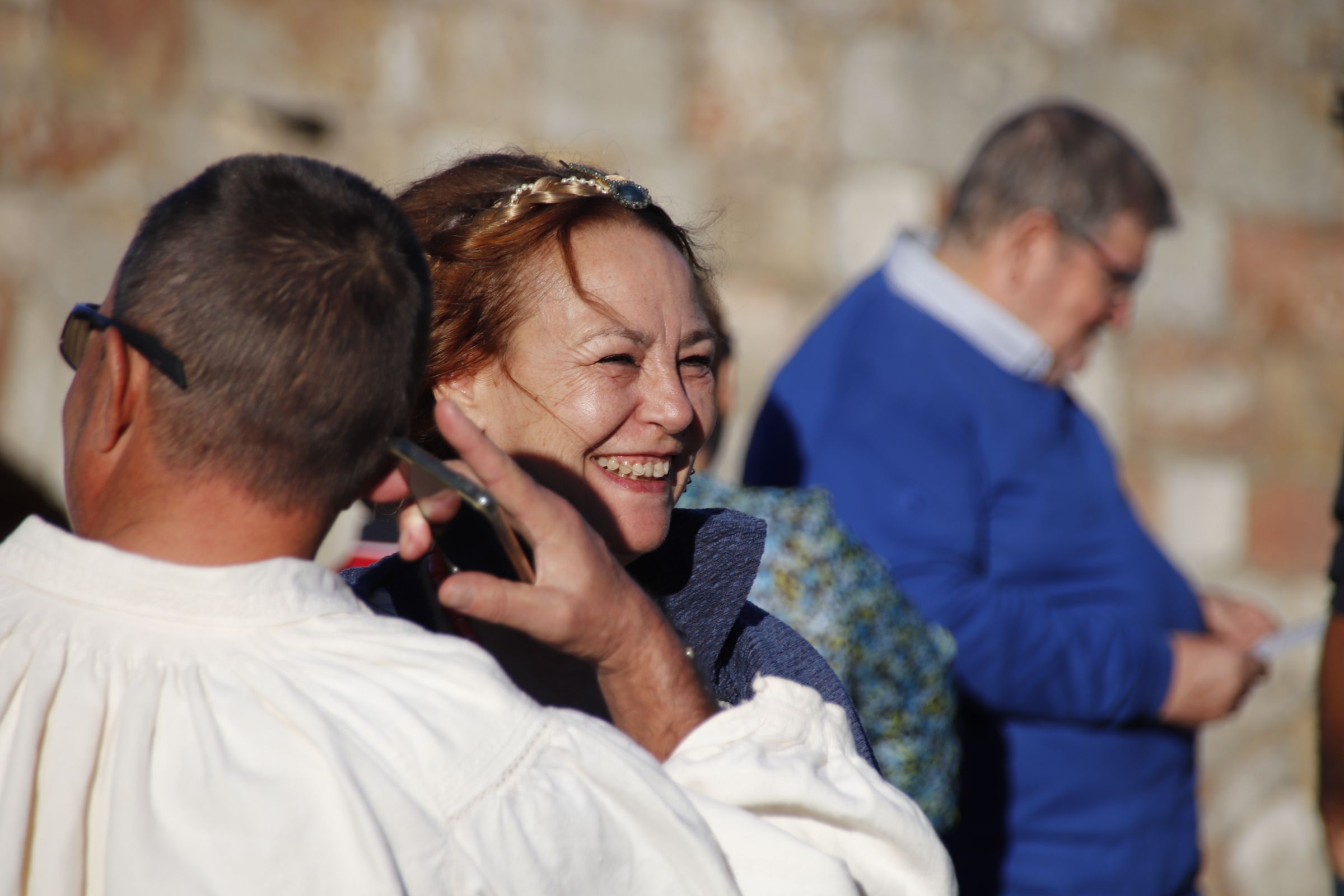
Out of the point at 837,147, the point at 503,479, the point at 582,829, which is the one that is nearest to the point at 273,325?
the point at 503,479

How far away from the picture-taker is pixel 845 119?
4.27m

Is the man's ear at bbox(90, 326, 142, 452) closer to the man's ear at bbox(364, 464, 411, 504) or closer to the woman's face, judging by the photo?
the man's ear at bbox(364, 464, 411, 504)

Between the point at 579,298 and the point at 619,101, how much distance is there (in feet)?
8.04

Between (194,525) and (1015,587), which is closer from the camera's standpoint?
(194,525)

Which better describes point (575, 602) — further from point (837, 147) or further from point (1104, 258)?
point (837, 147)

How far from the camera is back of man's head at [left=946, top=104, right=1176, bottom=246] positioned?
124 inches

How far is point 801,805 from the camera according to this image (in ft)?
3.99

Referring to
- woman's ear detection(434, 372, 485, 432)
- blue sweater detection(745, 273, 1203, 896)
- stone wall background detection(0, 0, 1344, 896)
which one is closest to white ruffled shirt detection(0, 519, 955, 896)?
woman's ear detection(434, 372, 485, 432)

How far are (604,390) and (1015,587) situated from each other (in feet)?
4.65

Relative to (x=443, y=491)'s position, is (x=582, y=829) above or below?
below

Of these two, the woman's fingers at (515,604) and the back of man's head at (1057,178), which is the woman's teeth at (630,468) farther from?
the back of man's head at (1057,178)

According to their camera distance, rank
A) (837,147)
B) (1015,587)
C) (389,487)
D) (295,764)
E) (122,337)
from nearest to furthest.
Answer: (295,764), (122,337), (389,487), (1015,587), (837,147)

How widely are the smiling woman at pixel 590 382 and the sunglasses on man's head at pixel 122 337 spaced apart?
552mm

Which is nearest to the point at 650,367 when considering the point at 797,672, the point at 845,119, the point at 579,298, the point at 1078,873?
the point at 579,298
